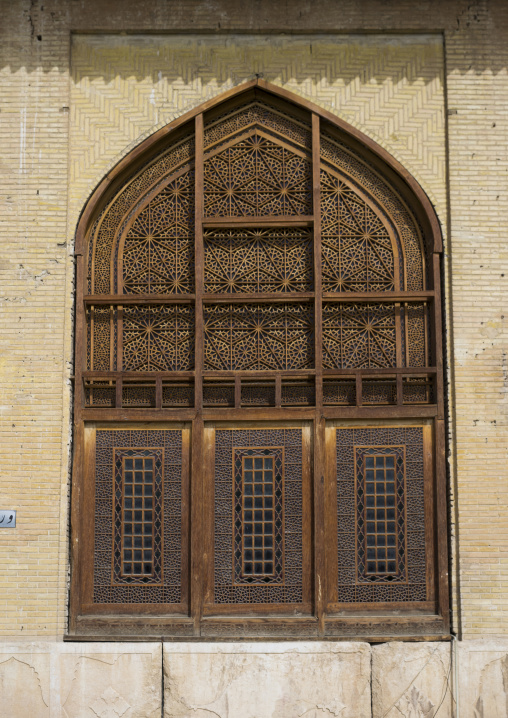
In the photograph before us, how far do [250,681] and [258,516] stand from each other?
121cm

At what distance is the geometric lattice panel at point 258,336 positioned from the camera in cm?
587

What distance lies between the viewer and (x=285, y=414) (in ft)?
19.0

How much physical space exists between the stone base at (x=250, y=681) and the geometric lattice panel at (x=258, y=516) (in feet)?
1.43

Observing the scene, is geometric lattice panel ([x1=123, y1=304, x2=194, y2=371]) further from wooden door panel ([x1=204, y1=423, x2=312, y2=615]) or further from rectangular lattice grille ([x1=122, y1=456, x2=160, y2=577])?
rectangular lattice grille ([x1=122, y1=456, x2=160, y2=577])

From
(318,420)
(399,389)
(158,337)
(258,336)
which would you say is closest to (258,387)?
(258,336)

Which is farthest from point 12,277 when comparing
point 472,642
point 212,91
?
point 472,642

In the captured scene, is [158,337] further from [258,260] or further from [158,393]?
[258,260]

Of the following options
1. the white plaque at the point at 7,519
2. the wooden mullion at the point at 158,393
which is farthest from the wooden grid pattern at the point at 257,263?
the white plaque at the point at 7,519

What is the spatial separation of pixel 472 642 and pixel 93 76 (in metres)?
5.46

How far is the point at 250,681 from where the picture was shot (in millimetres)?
5457

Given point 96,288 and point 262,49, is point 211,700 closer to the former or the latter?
point 96,288

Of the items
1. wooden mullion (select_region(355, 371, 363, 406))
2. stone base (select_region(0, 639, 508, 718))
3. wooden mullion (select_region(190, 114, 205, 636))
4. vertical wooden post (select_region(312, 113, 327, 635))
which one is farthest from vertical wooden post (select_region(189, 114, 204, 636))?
wooden mullion (select_region(355, 371, 363, 406))

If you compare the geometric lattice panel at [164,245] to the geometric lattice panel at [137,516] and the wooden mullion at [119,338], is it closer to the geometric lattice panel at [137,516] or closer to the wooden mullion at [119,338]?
the wooden mullion at [119,338]

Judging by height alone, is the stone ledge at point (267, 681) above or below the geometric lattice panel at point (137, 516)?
below
